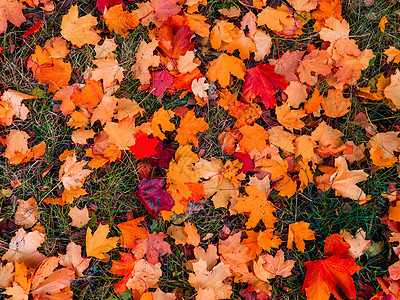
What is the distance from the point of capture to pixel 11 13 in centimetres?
209

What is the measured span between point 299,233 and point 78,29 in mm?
2032

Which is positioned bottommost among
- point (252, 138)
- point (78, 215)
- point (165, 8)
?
point (78, 215)

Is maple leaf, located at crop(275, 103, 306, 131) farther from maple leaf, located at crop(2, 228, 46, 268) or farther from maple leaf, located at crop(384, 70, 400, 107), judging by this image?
maple leaf, located at crop(2, 228, 46, 268)

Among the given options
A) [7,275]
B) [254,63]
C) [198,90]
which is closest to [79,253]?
[7,275]

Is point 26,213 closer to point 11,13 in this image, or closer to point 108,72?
point 108,72

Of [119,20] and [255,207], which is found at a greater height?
[119,20]

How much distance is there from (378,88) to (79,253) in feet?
7.61

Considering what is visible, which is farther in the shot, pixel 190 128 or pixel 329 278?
pixel 190 128

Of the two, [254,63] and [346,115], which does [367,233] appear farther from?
[254,63]

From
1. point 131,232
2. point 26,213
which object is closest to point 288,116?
point 131,232

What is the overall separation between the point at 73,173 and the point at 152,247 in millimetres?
723

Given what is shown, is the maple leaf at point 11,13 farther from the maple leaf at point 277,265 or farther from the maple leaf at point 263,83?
the maple leaf at point 277,265

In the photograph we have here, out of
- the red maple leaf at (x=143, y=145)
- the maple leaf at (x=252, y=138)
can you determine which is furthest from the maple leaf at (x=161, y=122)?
the maple leaf at (x=252, y=138)

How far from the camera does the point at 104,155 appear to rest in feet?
6.75
